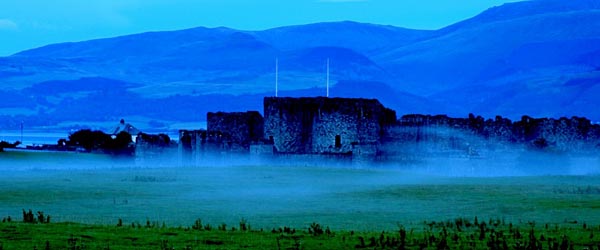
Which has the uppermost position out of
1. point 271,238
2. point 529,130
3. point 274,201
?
point 529,130

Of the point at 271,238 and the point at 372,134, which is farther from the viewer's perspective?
the point at 372,134

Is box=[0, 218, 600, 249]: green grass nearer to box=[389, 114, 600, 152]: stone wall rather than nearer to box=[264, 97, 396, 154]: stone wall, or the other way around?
box=[389, 114, 600, 152]: stone wall

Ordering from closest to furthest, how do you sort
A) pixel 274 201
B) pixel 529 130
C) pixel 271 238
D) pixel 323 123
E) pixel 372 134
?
pixel 271 238, pixel 274 201, pixel 529 130, pixel 372 134, pixel 323 123

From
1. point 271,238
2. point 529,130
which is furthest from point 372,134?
point 271,238

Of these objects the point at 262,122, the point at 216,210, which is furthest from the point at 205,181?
the point at 262,122

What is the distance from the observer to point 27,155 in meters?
91.4

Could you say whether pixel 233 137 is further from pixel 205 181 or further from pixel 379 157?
pixel 205 181

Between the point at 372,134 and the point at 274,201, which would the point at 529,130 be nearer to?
the point at 372,134

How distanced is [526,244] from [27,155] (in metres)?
65.0

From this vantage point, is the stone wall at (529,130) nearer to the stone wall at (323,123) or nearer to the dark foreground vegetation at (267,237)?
the stone wall at (323,123)

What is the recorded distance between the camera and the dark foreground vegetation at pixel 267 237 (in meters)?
29.6

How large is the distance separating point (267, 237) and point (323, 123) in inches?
1687

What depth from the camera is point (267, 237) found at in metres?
31.4

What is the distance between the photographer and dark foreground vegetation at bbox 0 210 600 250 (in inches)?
1164
